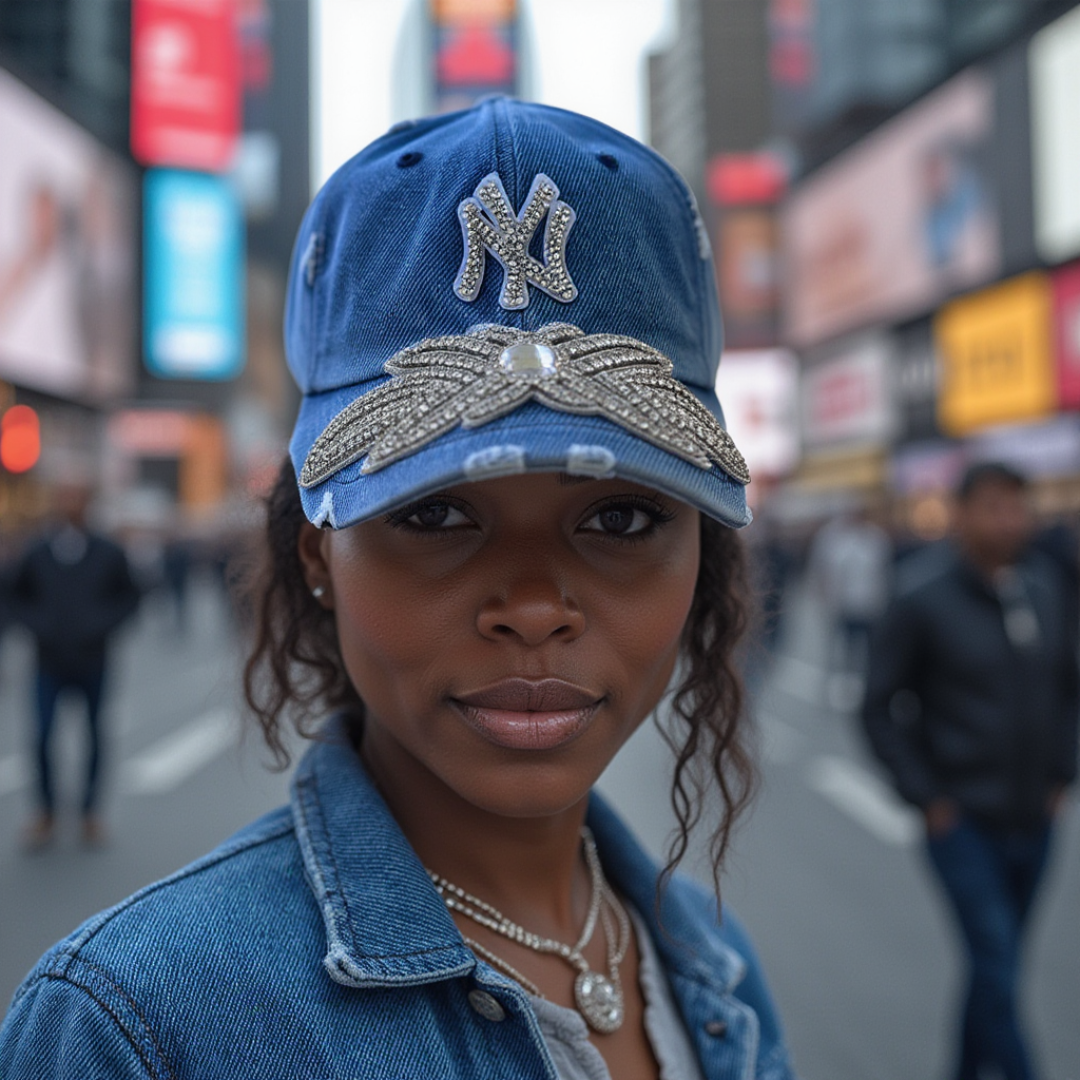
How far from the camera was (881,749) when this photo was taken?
3.43 m

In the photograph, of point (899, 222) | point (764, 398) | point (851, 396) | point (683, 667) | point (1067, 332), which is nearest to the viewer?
point (683, 667)

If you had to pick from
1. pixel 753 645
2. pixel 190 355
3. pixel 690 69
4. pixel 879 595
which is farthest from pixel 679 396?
pixel 690 69

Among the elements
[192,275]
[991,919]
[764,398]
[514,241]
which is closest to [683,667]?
[514,241]

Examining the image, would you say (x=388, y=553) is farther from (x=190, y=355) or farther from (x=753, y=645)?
(x=190, y=355)

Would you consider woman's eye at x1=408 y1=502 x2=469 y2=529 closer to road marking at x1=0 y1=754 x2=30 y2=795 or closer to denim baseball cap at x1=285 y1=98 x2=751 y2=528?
denim baseball cap at x1=285 y1=98 x2=751 y2=528

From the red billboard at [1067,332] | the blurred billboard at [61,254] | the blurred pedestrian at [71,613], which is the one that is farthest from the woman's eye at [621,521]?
the blurred billboard at [61,254]

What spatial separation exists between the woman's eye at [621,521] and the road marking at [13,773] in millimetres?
6654

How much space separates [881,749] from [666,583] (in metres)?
2.61

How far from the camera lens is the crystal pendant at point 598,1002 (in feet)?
3.75

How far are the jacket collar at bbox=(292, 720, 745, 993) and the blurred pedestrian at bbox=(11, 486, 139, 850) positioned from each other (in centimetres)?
504

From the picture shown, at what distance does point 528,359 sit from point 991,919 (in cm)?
282

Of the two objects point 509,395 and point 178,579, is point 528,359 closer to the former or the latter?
point 509,395

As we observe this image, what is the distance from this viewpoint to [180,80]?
44.2 metres

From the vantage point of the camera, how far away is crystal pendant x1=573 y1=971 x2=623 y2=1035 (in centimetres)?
114
